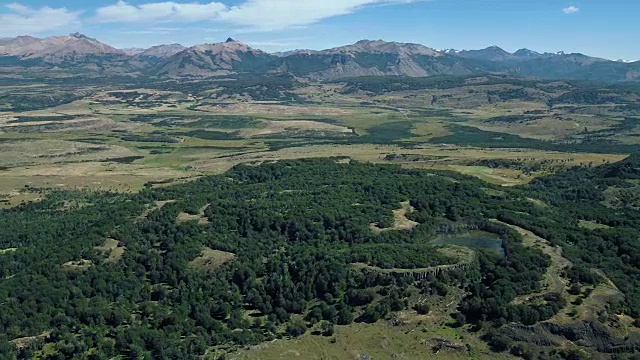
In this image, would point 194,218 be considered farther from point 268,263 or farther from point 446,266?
point 446,266

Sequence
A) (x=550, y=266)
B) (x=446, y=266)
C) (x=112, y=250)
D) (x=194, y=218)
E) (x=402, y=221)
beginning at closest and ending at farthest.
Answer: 1. (x=446, y=266)
2. (x=550, y=266)
3. (x=112, y=250)
4. (x=402, y=221)
5. (x=194, y=218)

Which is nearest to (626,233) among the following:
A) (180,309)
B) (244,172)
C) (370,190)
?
(370,190)

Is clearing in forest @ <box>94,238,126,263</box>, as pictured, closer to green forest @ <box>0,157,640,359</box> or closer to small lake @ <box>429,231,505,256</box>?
green forest @ <box>0,157,640,359</box>

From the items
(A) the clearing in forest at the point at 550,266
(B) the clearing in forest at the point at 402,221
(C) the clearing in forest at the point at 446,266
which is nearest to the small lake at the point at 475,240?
(A) the clearing in forest at the point at 550,266

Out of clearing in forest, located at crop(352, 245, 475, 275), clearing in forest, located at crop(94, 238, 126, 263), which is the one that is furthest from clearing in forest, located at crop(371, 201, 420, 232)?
clearing in forest, located at crop(94, 238, 126, 263)

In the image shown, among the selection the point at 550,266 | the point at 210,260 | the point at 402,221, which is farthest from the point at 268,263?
the point at 550,266

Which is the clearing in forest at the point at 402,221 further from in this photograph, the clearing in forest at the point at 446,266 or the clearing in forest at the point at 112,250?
the clearing in forest at the point at 112,250

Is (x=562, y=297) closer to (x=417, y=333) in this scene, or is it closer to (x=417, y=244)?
(x=417, y=333)
